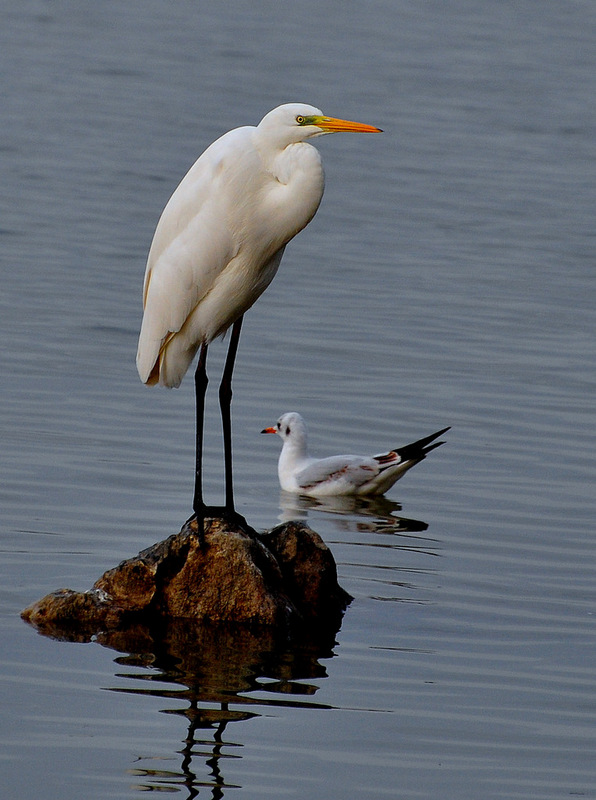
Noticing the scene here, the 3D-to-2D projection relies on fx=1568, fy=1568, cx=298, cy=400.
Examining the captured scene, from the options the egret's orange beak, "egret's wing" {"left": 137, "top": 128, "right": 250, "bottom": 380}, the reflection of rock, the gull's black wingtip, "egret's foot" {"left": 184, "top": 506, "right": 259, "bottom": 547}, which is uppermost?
the egret's orange beak

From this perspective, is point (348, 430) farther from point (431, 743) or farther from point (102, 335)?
point (431, 743)

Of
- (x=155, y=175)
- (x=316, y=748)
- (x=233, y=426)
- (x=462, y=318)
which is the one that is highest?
(x=155, y=175)

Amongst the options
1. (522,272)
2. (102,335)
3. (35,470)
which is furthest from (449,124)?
(35,470)

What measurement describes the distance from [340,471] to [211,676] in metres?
3.90

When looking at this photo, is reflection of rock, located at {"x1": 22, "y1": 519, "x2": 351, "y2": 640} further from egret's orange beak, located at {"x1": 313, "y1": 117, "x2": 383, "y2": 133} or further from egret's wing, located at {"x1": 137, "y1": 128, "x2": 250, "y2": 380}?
egret's orange beak, located at {"x1": 313, "y1": 117, "x2": 383, "y2": 133}

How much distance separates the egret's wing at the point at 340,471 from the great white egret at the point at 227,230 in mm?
2233

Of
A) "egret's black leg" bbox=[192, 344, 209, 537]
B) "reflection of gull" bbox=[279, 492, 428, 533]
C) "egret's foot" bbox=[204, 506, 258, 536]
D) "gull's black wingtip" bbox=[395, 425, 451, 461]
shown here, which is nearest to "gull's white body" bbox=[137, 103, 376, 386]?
"egret's black leg" bbox=[192, 344, 209, 537]

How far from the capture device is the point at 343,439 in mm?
11477

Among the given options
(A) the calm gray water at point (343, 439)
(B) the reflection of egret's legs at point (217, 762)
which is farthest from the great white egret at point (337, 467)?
(B) the reflection of egret's legs at point (217, 762)

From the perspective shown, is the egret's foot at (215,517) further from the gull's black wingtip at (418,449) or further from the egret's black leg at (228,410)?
the gull's black wingtip at (418,449)

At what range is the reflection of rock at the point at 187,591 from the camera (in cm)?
730

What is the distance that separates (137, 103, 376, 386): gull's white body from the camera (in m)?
7.38

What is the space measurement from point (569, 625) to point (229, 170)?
2754mm

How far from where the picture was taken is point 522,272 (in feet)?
55.3
